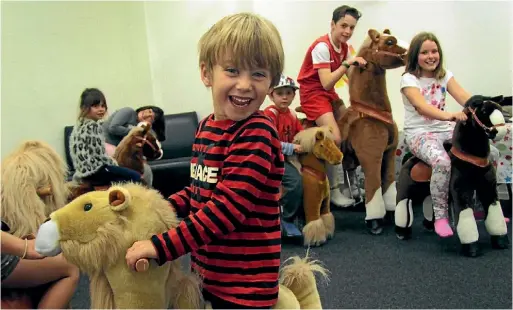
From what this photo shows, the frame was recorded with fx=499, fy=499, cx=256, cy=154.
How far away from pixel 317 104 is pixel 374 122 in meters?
0.40

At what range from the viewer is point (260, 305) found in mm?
1083

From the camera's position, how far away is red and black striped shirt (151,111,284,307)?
1.01m

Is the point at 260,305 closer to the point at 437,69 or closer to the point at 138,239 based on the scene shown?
the point at 138,239

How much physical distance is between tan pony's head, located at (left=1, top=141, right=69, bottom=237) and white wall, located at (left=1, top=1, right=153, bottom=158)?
2157mm

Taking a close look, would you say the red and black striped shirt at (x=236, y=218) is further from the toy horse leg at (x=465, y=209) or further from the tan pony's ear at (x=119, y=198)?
the toy horse leg at (x=465, y=209)

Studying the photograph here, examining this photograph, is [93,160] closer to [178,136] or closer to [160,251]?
[160,251]

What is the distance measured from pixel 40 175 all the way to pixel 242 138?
86 cm

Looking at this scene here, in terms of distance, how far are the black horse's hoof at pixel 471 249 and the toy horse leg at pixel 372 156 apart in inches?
23.3

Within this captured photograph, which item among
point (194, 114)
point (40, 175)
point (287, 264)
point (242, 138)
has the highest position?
point (242, 138)

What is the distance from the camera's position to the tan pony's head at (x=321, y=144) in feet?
9.36

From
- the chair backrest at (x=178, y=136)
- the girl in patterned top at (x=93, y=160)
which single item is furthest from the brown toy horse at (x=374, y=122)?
the chair backrest at (x=178, y=136)

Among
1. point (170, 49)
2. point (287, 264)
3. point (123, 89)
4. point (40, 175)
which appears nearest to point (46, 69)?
point (123, 89)

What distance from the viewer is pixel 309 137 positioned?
2.92m

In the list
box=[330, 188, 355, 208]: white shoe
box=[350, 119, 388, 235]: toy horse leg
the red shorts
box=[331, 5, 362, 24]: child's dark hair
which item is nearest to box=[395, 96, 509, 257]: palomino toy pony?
box=[350, 119, 388, 235]: toy horse leg
